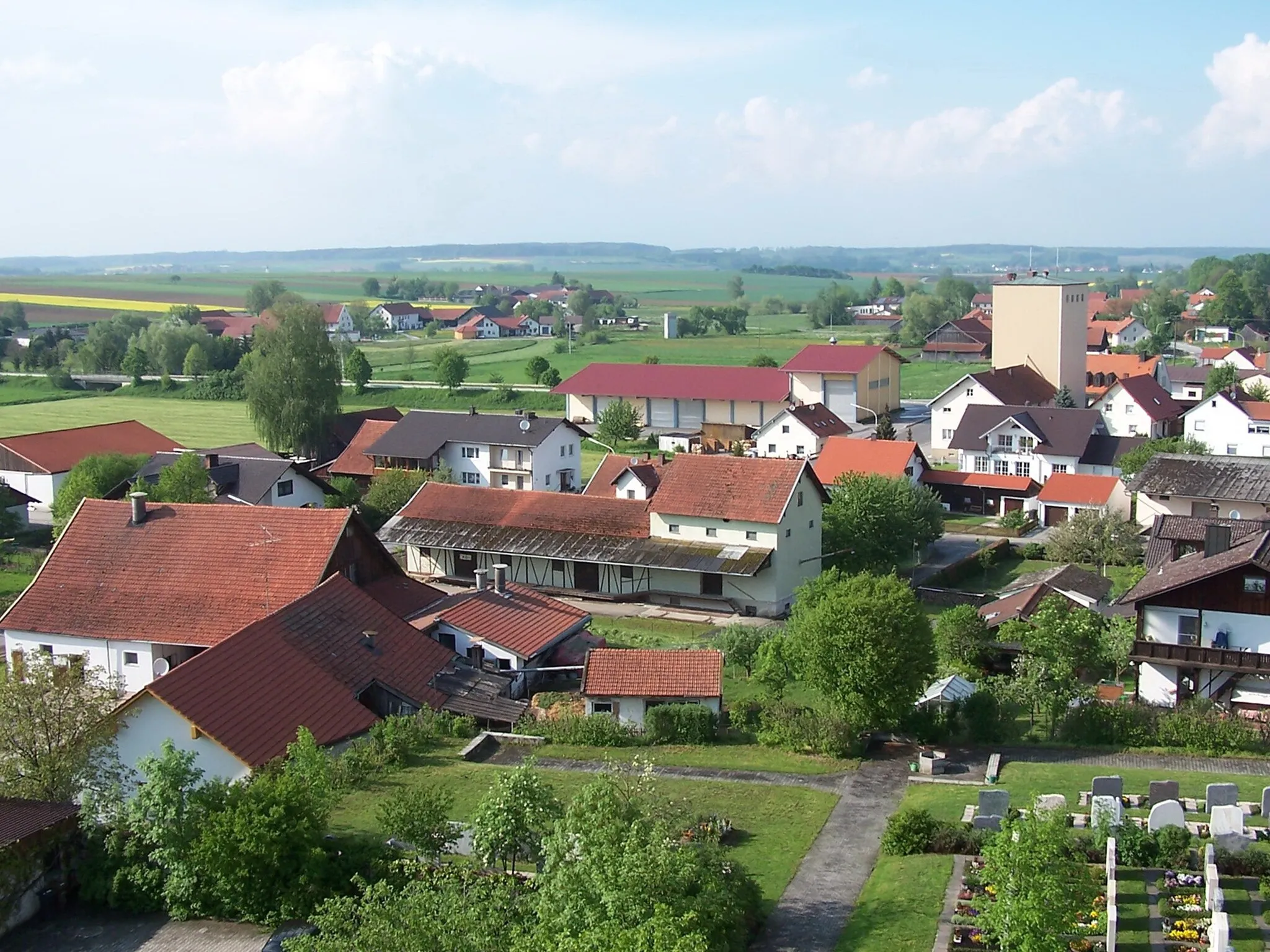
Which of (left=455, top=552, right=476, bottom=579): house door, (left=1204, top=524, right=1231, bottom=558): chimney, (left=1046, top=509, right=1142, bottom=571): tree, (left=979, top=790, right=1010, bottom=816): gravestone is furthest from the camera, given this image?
(left=455, top=552, right=476, bottom=579): house door

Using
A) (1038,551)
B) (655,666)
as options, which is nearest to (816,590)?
(655,666)

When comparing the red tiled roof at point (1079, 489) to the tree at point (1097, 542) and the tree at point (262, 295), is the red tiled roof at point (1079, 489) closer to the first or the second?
the tree at point (1097, 542)

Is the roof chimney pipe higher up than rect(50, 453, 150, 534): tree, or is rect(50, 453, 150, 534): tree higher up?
the roof chimney pipe

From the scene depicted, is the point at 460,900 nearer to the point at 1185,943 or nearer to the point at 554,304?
the point at 1185,943

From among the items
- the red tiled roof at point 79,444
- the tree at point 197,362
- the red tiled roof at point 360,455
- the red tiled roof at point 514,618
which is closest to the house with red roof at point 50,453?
the red tiled roof at point 79,444

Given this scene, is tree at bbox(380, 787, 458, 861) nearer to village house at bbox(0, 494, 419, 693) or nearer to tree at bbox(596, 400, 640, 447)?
village house at bbox(0, 494, 419, 693)

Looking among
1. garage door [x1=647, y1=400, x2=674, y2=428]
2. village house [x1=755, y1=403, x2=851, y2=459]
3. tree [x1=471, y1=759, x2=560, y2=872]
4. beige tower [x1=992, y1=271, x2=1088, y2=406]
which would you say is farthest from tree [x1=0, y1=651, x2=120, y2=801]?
beige tower [x1=992, y1=271, x2=1088, y2=406]

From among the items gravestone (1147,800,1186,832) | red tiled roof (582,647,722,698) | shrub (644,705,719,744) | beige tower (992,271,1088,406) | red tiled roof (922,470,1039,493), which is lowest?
shrub (644,705,719,744)
